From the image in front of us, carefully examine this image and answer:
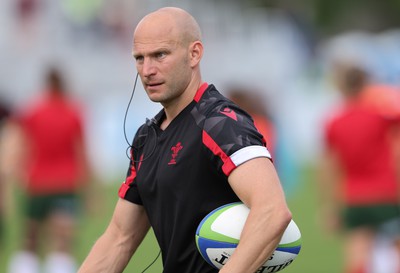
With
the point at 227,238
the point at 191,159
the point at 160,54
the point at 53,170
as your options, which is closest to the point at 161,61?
the point at 160,54

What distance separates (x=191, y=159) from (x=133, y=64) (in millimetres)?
23989

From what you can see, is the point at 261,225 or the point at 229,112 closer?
the point at 261,225

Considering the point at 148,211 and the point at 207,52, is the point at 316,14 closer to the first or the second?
the point at 207,52

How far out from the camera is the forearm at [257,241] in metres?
4.75

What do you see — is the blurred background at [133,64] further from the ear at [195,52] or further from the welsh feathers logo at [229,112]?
the welsh feathers logo at [229,112]

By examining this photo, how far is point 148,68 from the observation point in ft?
16.9

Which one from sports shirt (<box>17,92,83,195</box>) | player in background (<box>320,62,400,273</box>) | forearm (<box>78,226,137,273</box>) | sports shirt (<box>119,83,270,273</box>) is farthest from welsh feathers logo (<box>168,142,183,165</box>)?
sports shirt (<box>17,92,83,195</box>)

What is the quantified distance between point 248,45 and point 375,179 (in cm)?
2129

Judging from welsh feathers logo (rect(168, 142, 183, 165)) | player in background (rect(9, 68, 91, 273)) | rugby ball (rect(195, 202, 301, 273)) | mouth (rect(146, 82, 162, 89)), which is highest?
mouth (rect(146, 82, 162, 89))

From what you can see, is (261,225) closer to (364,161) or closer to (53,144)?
(364,161)

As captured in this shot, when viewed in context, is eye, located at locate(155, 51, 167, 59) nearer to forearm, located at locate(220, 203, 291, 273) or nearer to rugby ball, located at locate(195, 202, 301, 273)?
rugby ball, located at locate(195, 202, 301, 273)

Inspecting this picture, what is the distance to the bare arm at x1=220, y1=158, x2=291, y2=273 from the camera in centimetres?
475

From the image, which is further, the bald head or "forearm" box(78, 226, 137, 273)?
"forearm" box(78, 226, 137, 273)

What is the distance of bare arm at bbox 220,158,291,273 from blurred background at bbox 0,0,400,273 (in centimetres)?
1849
